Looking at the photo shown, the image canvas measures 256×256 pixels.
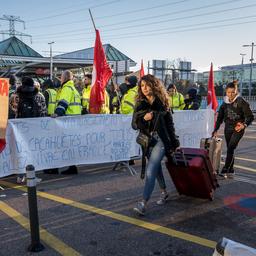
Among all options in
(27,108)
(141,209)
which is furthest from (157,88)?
(27,108)

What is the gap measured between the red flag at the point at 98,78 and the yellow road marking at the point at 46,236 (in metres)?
3.38

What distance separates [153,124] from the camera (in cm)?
505

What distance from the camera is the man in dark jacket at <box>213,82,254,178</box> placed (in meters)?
7.13

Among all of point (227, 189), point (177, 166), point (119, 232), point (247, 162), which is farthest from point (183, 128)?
point (119, 232)

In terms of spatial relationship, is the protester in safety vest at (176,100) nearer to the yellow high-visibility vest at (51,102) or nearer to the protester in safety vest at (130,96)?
the protester in safety vest at (130,96)

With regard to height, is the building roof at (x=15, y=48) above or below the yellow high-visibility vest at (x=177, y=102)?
above

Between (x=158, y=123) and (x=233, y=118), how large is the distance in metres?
2.75

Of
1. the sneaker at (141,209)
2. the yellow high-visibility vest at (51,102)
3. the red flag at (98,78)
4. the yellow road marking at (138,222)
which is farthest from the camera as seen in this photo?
the red flag at (98,78)

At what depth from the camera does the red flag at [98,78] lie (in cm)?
813

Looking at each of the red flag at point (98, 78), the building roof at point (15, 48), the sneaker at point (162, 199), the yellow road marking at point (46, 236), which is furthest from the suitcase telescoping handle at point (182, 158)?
the building roof at point (15, 48)

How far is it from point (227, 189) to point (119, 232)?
2621mm

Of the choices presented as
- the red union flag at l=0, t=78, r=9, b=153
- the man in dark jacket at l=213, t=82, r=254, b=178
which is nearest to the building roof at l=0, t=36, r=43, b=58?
the man in dark jacket at l=213, t=82, r=254, b=178

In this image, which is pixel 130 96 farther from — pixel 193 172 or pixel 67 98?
pixel 193 172

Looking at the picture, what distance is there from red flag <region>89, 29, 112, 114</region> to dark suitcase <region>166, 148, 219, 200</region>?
3076 millimetres
